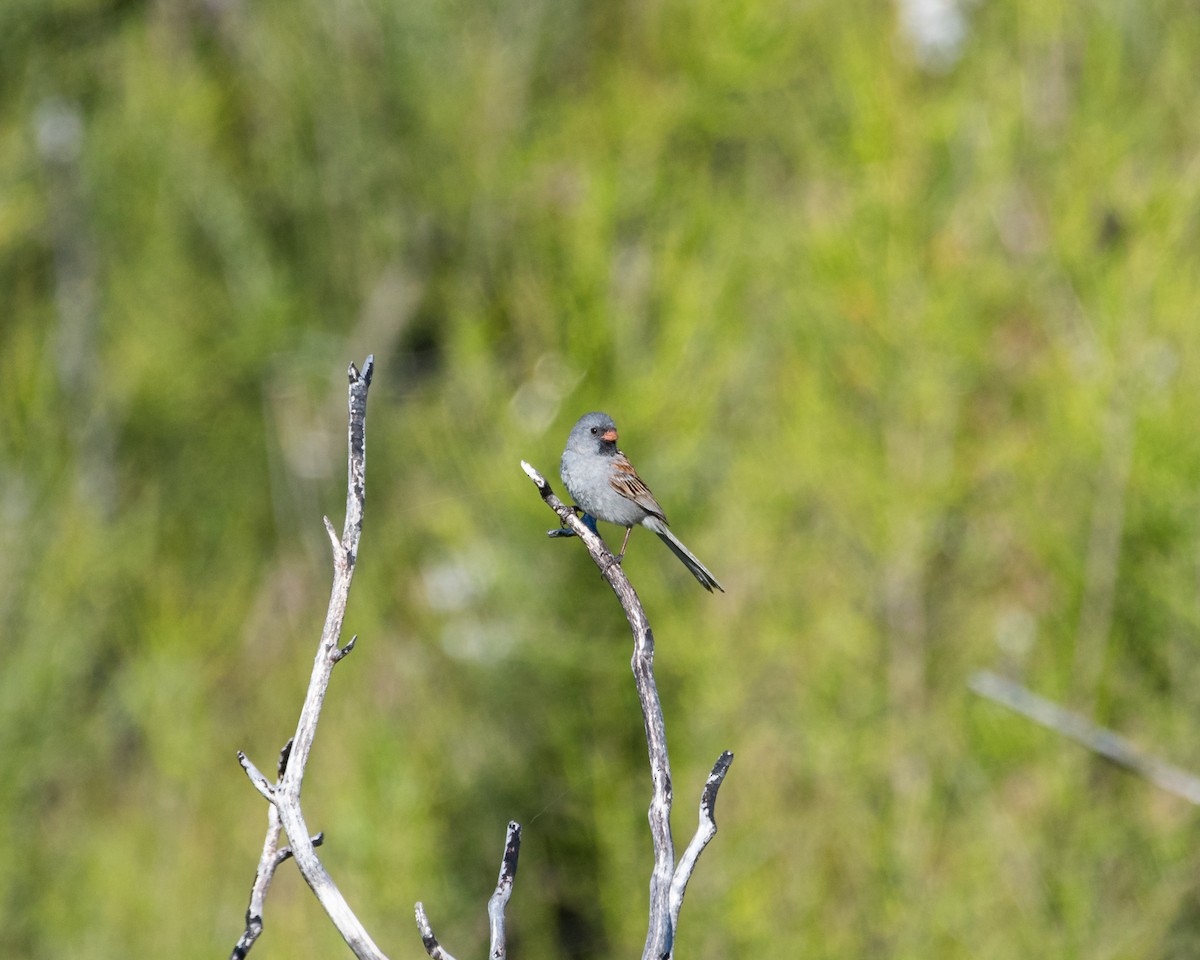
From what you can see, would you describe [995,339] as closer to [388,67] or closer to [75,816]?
[388,67]

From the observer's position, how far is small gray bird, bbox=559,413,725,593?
471 cm

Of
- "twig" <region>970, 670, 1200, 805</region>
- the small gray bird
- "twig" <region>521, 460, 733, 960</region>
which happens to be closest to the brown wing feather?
the small gray bird

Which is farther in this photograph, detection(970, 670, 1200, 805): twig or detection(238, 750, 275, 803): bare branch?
detection(970, 670, 1200, 805): twig

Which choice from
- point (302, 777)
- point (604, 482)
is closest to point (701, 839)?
point (302, 777)

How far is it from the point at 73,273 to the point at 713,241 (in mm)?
7693

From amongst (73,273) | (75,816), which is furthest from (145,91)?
(75,816)

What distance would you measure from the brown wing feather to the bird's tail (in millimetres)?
68

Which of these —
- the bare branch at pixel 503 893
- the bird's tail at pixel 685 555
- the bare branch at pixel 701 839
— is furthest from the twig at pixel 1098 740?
the bare branch at pixel 503 893

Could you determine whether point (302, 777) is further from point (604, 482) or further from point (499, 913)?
point (604, 482)

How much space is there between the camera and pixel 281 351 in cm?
1432

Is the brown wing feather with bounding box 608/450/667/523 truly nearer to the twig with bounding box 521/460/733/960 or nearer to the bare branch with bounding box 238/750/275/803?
the twig with bounding box 521/460/733/960

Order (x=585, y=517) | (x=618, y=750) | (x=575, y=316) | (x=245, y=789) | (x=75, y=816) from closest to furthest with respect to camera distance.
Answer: (x=585, y=517)
(x=575, y=316)
(x=618, y=750)
(x=245, y=789)
(x=75, y=816)

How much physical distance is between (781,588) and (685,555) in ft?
11.7

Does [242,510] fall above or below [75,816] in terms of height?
above
